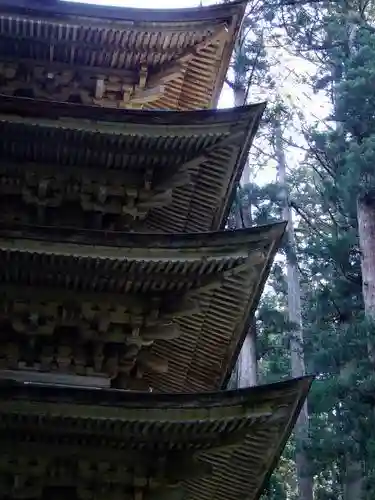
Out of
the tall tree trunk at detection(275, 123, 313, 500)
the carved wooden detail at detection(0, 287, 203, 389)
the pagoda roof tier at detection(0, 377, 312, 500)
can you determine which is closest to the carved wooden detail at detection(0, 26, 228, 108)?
the carved wooden detail at detection(0, 287, 203, 389)

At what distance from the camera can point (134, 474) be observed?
262 inches

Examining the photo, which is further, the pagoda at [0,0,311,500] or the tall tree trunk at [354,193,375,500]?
the tall tree trunk at [354,193,375,500]

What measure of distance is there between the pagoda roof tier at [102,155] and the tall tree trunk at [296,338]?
21.0ft

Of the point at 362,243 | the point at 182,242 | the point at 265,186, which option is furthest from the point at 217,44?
the point at 265,186

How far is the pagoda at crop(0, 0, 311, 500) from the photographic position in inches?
255

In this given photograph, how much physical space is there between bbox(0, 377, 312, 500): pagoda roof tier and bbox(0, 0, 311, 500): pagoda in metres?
0.01

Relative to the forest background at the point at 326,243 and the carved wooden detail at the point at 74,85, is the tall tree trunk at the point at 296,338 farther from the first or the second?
the carved wooden detail at the point at 74,85

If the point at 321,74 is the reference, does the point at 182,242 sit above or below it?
below

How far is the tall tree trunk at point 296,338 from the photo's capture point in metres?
15.2

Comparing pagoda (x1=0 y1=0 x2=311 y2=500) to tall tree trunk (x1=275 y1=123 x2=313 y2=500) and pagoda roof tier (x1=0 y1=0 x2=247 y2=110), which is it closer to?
pagoda roof tier (x1=0 y1=0 x2=247 y2=110)

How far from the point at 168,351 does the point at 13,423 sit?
2358mm

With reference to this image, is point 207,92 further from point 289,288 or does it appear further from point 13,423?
point 289,288

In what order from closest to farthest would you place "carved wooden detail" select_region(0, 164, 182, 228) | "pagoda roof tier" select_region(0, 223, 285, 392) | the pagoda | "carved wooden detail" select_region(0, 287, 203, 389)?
the pagoda
"pagoda roof tier" select_region(0, 223, 285, 392)
"carved wooden detail" select_region(0, 287, 203, 389)
"carved wooden detail" select_region(0, 164, 182, 228)

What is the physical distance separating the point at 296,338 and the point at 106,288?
34.5 ft
